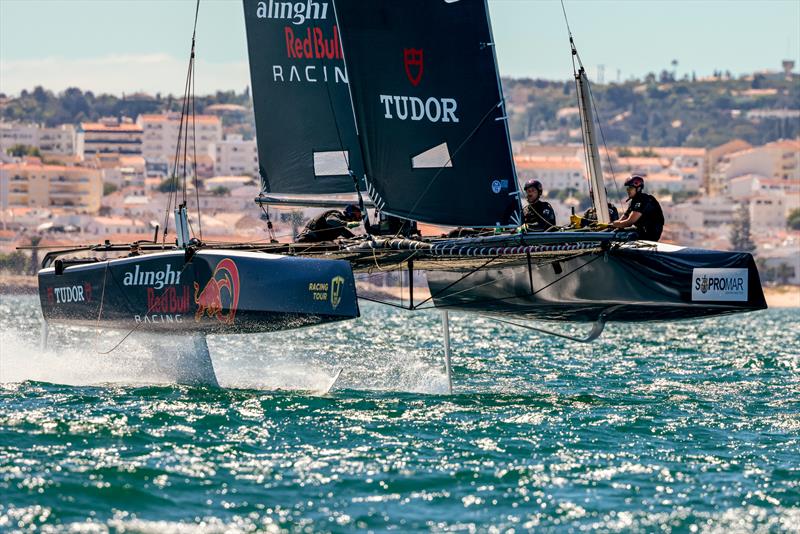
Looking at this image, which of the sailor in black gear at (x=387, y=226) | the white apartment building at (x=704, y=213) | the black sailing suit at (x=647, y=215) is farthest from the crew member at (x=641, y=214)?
the white apartment building at (x=704, y=213)

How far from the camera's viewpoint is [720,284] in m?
10.4

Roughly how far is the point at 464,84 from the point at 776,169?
12993cm

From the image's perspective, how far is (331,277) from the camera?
10.4 m

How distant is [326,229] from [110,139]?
138m

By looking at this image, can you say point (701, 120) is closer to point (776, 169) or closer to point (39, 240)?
point (776, 169)

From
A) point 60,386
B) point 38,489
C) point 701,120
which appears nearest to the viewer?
point 38,489

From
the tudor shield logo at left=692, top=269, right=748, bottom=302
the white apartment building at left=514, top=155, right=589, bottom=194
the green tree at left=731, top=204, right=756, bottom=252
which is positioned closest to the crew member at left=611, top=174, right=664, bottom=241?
the tudor shield logo at left=692, top=269, right=748, bottom=302

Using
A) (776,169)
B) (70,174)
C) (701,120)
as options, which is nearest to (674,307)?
(70,174)

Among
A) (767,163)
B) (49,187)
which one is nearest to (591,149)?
(49,187)

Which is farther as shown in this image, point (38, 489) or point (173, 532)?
point (38, 489)

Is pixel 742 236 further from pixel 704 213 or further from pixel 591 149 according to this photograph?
pixel 591 149

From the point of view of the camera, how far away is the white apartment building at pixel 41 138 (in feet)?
445

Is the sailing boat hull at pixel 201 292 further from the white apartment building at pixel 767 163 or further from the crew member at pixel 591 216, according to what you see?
the white apartment building at pixel 767 163

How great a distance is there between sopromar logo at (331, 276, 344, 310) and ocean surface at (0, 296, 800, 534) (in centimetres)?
73
